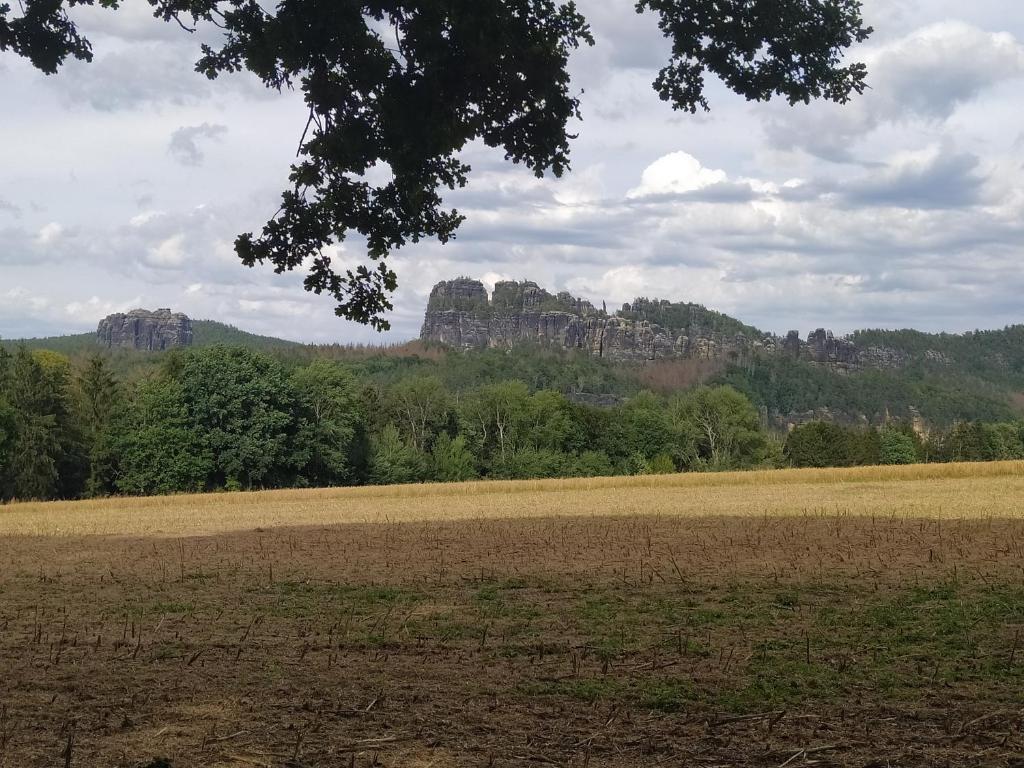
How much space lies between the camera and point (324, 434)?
3110 inches

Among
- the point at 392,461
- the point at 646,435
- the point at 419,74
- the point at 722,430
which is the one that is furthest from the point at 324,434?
the point at 419,74

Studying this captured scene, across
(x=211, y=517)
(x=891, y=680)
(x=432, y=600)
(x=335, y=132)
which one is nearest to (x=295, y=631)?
(x=432, y=600)

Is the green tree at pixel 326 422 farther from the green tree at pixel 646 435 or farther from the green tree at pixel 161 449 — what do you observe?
the green tree at pixel 646 435

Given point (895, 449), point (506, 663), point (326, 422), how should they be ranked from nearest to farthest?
point (506, 663)
point (326, 422)
point (895, 449)

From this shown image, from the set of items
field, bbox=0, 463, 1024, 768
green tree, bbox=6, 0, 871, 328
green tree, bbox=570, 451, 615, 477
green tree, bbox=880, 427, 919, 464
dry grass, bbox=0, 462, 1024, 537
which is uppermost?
green tree, bbox=6, 0, 871, 328

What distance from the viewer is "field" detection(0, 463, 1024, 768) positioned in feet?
23.3

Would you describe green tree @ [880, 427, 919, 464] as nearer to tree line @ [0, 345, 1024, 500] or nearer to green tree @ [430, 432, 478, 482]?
tree line @ [0, 345, 1024, 500]

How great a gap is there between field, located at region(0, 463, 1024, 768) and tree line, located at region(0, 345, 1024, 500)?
4868 centimetres

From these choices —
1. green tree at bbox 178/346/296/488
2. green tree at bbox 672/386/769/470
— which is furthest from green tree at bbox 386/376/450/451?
green tree at bbox 178/346/296/488

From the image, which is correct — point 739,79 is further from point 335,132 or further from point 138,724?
point 138,724

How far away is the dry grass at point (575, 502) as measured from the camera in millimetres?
32438

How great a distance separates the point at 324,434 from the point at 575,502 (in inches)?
1612

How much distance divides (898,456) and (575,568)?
113 m

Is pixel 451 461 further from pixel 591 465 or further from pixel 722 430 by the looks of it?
pixel 722 430
